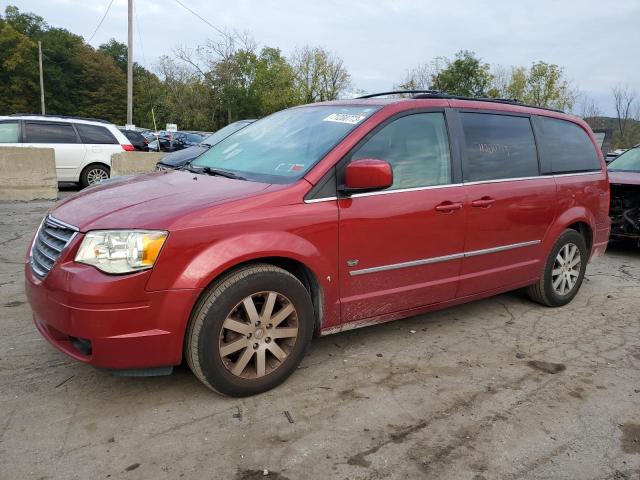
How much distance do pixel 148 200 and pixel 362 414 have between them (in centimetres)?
171

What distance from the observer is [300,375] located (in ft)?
10.9

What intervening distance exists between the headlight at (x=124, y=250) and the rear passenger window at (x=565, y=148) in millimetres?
3435

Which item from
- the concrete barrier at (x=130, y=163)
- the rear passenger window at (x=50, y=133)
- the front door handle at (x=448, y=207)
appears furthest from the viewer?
the concrete barrier at (x=130, y=163)

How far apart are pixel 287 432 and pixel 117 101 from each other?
72.6 metres

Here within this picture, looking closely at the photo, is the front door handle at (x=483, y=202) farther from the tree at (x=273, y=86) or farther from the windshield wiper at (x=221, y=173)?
the tree at (x=273, y=86)

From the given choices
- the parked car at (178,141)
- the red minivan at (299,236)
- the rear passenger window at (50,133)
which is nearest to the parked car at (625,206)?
the red minivan at (299,236)

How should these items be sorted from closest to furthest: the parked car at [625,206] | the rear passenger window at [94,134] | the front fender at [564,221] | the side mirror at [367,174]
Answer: the side mirror at [367,174]
the front fender at [564,221]
the parked car at [625,206]
the rear passenger window at [94,134]

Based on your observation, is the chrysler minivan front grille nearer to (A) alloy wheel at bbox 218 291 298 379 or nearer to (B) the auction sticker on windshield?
(A) alloy wheel at bbox 218 291 298 379

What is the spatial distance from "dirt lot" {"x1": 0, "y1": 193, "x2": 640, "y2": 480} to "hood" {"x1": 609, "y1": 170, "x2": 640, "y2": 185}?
143 inches

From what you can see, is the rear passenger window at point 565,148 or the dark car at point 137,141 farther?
the dark car at point 137,141

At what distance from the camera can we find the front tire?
110 inches

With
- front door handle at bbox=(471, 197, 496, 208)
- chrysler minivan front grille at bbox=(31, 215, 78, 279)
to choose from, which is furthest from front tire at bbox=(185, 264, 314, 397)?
front door handle at bbox=(471, 197, 496, 208)

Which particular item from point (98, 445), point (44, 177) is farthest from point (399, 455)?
point (44, 177)

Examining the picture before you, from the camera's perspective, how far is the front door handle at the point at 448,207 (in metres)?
3.66
